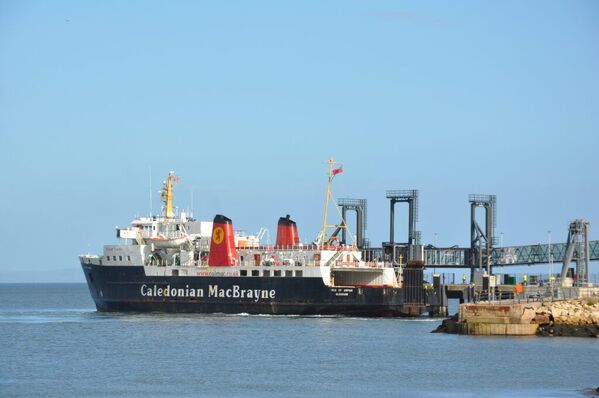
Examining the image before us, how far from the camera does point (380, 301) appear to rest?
67.5 metres

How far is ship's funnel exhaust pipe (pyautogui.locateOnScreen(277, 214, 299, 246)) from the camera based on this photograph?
73062 mm

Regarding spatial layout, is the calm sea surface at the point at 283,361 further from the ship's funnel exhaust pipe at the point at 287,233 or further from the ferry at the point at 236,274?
the ship's funnel exhaust pipe at the point at 287,233

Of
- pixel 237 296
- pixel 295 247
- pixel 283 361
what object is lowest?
pixel 283 361

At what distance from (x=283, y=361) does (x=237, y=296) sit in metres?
22.7

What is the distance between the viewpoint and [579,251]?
7006cm

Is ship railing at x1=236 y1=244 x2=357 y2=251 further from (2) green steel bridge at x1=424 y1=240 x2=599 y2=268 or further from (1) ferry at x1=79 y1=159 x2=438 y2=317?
(2) green steel bridge at x1=424 y1=240 x2=599 y2=268

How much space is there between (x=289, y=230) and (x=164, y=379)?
31834mm

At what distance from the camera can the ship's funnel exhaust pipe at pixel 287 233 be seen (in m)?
73.1

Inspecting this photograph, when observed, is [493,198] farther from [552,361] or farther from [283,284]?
[552,361]

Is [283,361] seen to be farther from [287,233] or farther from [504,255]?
[504,255]

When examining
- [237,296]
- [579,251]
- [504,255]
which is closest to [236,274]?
[237,296]

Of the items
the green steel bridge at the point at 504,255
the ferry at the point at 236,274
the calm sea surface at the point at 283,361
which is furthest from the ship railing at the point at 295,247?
the green steel bridge at the point at 504,255

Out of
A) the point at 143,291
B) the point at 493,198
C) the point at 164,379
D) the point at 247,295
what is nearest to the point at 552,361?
the point at 164,379

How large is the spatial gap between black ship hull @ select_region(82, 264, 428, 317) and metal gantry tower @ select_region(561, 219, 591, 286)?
8426 mm
